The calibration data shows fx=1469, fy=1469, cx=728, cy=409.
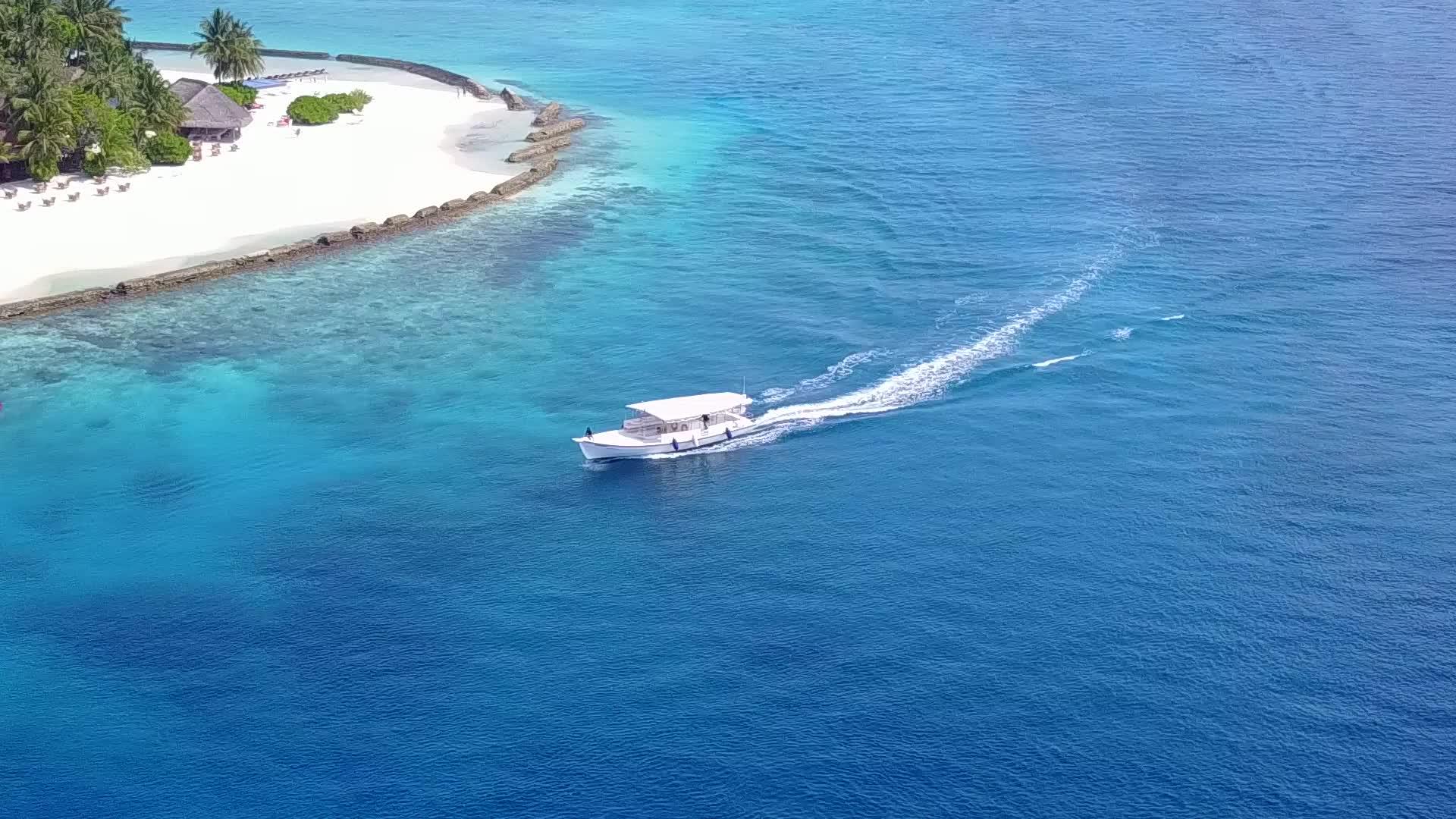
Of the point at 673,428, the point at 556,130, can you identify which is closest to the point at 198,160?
the point at 556,130

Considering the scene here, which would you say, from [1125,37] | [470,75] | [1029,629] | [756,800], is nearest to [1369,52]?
[1125,37]

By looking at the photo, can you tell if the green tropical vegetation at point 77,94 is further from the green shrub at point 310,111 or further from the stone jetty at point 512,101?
the stone jetty at point 512,101

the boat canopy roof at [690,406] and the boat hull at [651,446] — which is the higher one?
the boat canopy roof at [690,406]

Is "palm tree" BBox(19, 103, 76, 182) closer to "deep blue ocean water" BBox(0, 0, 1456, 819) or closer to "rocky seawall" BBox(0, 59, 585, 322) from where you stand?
"rocky seawall" BBox(0, 59, 585, 322)

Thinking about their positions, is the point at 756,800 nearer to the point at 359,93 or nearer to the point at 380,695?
the point at 380,695

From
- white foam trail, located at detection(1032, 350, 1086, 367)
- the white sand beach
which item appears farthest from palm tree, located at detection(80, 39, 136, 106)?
white foam trail, located at detection(1032, 350, 1086, 367)

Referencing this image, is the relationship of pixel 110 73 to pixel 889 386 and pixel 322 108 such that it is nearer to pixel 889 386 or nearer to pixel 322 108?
pixel 322 108

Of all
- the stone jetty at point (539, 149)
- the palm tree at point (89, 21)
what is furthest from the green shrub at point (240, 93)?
the stone jetty at point (539, 149)
